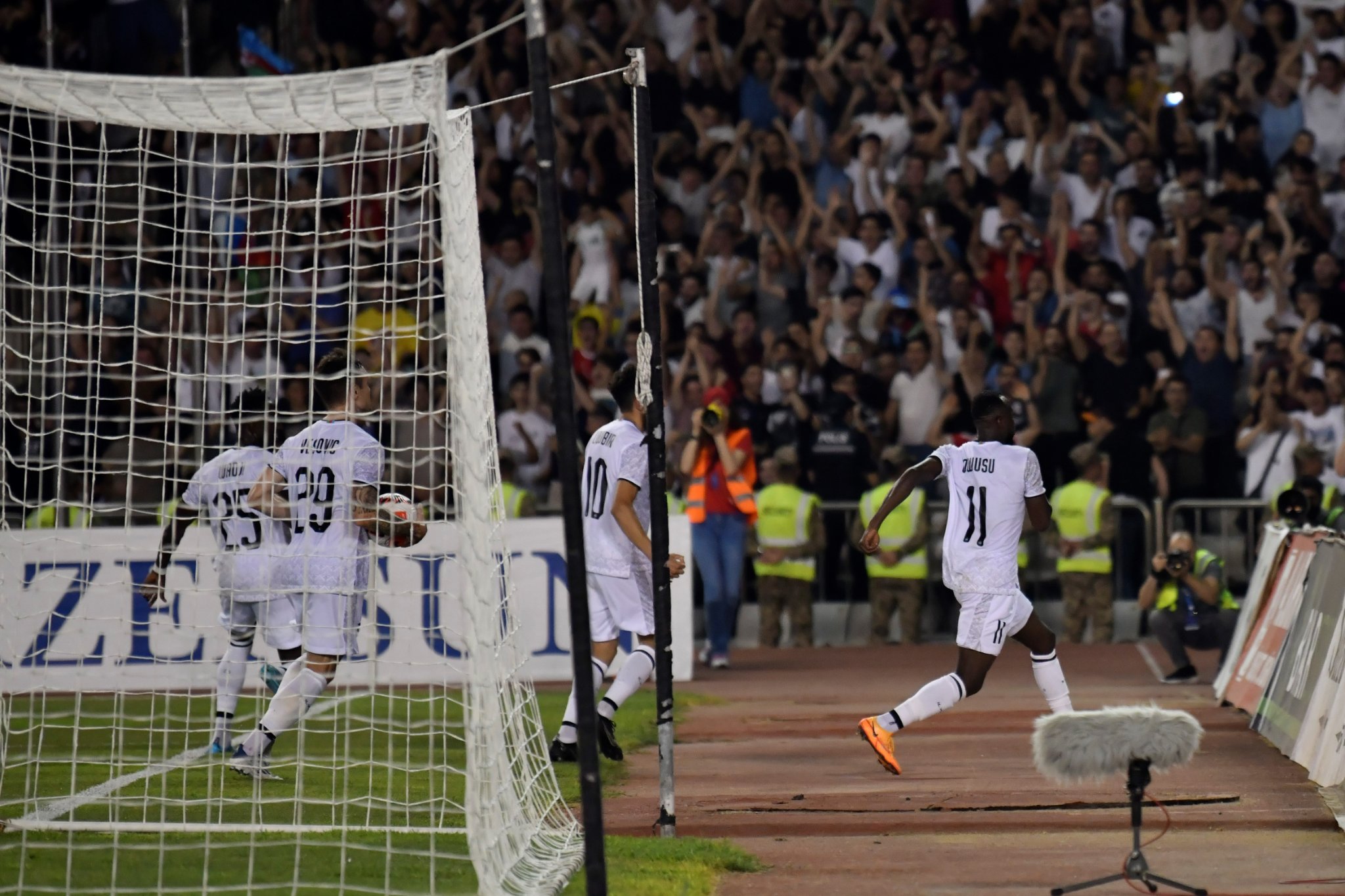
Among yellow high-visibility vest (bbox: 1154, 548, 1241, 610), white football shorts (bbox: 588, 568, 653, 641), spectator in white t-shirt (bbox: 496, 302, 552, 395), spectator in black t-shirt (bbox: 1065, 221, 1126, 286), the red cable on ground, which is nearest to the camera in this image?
the red cable on ground

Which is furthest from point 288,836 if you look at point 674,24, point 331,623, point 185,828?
point 674,24

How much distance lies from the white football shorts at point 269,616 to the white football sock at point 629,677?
1.88m

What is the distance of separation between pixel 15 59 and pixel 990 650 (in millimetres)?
16609

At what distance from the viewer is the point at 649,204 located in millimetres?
8273

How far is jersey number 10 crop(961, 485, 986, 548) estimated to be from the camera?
33.9ft

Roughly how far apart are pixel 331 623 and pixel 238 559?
3.98 feet

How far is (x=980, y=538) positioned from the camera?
10.4 metres

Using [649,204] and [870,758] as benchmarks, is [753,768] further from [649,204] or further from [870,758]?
[649,204]

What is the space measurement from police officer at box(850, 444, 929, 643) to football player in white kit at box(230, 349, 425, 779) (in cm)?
872

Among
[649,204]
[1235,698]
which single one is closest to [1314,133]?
[1235,698]

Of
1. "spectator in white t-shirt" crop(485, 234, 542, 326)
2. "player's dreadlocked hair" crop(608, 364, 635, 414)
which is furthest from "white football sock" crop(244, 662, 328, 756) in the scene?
"spectator in white t-shirt" crop(485, 234, 542, 326)

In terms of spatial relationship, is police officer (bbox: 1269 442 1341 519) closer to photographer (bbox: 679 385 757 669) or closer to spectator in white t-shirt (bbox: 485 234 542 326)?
photographer (bbox: 679 385 757 669)

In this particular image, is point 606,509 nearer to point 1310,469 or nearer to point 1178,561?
point 1178,561

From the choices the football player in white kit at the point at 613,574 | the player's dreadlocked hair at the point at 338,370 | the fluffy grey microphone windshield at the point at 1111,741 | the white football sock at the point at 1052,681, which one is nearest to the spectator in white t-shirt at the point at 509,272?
the player's dreadlocked hair at the point at 338,370
